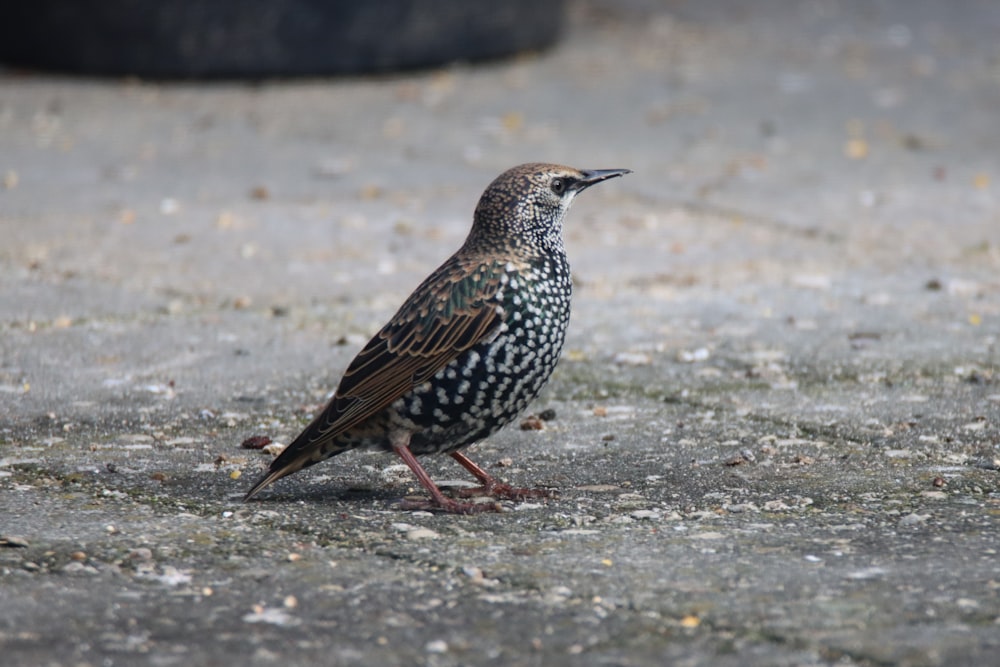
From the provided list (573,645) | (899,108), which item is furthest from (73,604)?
(899,108)

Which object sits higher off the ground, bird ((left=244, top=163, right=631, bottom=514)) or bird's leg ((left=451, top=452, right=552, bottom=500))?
bird ((left=244, top=163, right=631, bottom=514))

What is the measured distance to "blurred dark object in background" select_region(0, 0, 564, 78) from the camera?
9078 millimetres

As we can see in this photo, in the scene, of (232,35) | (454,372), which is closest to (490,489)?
(454,372)

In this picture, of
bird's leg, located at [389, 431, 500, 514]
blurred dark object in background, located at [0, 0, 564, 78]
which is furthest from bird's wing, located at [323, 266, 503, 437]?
blurred dark object in background, located at [0, 0, 564, 78]

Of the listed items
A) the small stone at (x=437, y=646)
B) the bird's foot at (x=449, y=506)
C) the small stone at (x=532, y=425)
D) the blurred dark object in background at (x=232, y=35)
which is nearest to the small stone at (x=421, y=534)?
the bird's foot at (x=449, y=506)

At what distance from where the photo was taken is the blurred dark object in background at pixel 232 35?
908 cm

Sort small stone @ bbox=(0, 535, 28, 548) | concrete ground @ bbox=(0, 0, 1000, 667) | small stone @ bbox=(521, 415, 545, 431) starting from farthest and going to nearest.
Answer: small stone @ bbox=(521, 415, 545, 431), small stone @ bbox=(0, 535, 28, 548), concrete ground @ bbox=(0, 0, 1000, 667)

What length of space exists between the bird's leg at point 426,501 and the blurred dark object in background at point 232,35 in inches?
229

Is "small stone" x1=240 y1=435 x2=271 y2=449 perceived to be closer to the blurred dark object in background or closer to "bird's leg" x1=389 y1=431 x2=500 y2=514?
"bird's leg" x1=389 y1=431 x2=500 y2=514

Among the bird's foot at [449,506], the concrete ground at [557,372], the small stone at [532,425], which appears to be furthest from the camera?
the small stone at [532,425]

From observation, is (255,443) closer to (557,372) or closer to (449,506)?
(449,506)

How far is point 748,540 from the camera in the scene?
3404 mm

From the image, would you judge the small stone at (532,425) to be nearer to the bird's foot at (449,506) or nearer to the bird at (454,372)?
the bird at (454,372)

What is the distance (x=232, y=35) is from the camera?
921 centimetres
